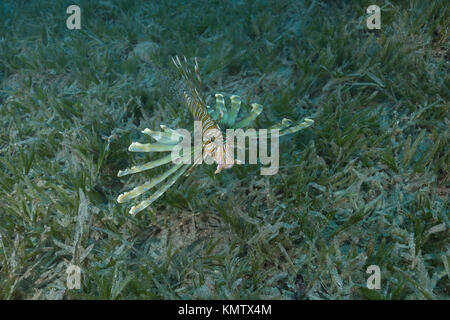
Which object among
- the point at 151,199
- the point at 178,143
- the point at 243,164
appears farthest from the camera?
the point at 243,164

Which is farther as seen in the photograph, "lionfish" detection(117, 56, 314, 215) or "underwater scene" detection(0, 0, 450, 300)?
"underwater scene" detection(0, 0, 450, 300)

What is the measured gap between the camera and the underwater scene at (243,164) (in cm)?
216

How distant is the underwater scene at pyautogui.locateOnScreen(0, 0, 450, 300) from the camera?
2156 mm

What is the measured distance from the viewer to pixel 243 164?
2.68 m

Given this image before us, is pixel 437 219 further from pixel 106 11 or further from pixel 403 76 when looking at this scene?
pixel 106 11

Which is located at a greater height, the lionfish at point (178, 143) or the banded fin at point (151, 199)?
the lionfish at point (178, 143)

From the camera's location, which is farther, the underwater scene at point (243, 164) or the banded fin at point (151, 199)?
the underwater scene at point (243, 164)

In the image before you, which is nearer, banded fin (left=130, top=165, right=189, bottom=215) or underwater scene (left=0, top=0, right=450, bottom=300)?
banded fin (left=130, top=165, right=189, bottom=215)

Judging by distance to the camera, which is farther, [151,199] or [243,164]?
[243,164]

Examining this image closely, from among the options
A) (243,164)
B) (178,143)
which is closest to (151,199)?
(178,143)

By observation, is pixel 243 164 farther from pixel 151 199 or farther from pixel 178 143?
pixel 151 199

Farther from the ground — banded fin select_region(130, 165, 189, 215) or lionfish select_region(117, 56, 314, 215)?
lionfish select_region(117, 56, 314, 215)

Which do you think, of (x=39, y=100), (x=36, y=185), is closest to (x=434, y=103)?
(x=36, y=185)

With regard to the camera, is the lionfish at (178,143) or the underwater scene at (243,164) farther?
the underwater scene at (243,164)
